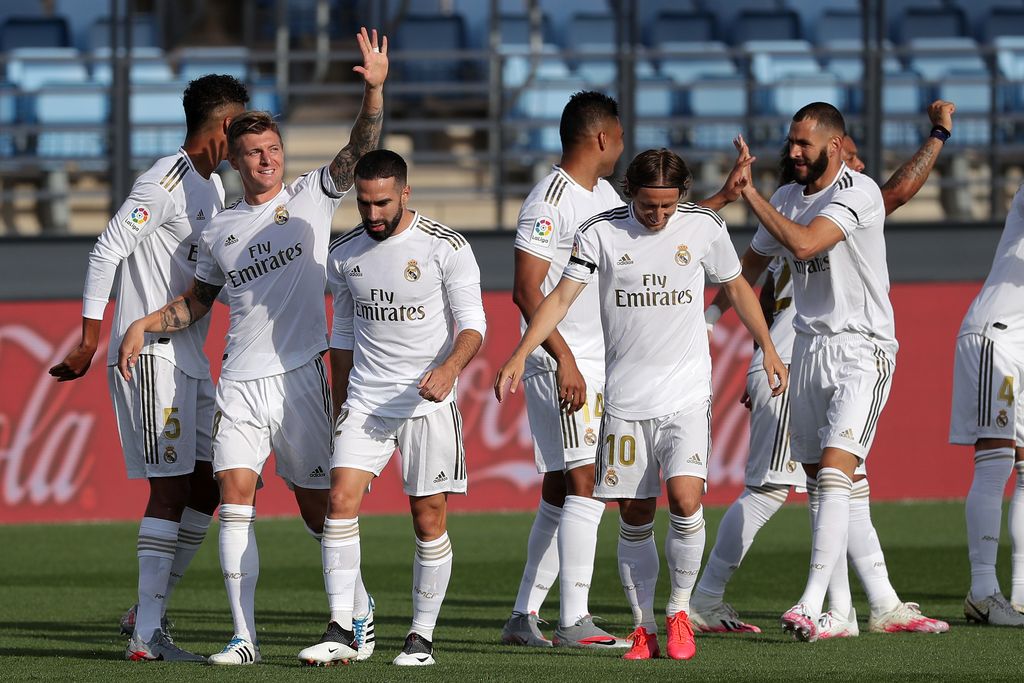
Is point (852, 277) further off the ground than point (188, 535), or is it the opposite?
point (852, 277)

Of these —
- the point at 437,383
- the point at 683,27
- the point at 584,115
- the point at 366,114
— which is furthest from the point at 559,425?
the point at 683,27

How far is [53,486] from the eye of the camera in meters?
11.8

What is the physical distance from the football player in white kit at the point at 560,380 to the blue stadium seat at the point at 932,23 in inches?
405

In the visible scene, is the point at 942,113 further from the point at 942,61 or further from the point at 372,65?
the point at 942,61

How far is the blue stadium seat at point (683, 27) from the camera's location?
16.5 m

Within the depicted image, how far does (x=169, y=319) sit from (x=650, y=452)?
1986 mm

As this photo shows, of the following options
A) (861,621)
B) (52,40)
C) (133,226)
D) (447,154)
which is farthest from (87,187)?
(861,621)

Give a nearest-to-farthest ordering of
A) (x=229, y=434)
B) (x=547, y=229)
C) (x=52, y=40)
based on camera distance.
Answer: (x=229, y=434), (x=547, y=229), (x=52, y=40)

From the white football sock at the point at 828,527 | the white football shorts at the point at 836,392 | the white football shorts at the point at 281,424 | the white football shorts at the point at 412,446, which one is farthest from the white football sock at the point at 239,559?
the white football shorts at the point at 836,392

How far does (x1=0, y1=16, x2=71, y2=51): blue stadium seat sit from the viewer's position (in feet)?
53.0

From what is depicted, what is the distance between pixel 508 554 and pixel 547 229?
397cm

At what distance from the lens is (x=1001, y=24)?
53.7ft

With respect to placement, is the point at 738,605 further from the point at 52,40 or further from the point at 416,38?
the point at 52,40

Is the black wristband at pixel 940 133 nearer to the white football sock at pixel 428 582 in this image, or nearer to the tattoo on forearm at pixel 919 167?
the tattoo on forearm at pixel 919 167
